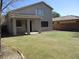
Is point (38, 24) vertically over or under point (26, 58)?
over

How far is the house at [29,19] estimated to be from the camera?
25881 millimetres

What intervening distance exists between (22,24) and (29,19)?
113 inches

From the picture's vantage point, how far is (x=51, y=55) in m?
10.7

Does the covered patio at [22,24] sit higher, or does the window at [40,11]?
the window at [40,11]

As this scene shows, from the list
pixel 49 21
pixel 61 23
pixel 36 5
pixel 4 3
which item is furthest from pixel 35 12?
pixel 4 3

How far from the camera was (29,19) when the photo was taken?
26438 mm

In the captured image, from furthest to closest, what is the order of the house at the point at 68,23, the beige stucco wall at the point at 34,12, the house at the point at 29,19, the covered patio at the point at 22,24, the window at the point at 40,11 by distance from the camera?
the house at the point at 68,23 → the window at the point at 40,11 → the beige stucco wall at the point at 34,12 → the house at the point at 29,19 → the covered patio at the point at 22,24

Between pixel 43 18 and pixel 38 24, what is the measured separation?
18.2 ft

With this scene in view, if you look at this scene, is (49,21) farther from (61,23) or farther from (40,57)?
(40,57)

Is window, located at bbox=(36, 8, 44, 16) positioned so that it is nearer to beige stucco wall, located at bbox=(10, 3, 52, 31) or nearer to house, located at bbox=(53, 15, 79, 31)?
beige stucco wall, located at bbox=(10, 3, 52, 31)

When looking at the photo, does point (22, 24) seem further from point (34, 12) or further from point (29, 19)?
point (34, 12)

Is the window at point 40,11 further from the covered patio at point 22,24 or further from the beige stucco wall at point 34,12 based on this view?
the covered patio at point 22,24

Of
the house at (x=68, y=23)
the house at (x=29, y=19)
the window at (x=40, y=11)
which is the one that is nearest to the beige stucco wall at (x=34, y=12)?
the house at (x=29, y=19)

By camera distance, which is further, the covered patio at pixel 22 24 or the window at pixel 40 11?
the window at pixel 40 11
